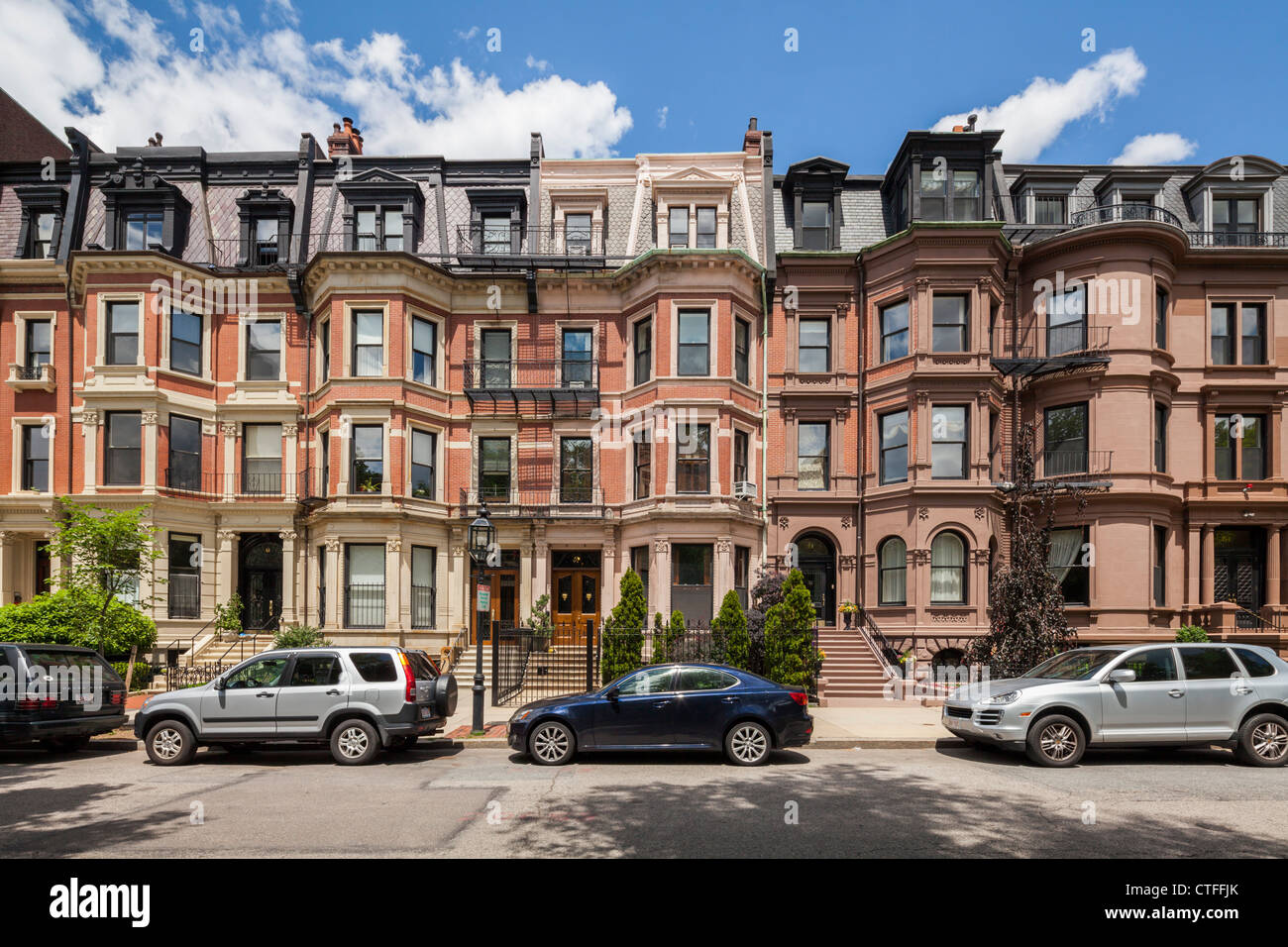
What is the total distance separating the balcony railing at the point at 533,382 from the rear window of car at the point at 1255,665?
53.8 ft

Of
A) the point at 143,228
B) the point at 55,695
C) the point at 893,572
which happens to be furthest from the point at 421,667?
the point at 143,228

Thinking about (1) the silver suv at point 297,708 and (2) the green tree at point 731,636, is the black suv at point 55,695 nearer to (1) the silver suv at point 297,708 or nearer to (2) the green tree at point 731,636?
(1) the silver suv at point 297,708

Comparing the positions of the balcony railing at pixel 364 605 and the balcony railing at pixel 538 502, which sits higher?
the balcony railing at pixel 538 502

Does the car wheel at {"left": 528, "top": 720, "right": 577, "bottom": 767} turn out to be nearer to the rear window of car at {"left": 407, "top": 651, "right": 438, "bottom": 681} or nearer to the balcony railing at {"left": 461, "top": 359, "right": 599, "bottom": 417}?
the rear window of car at {"left": 407, "top": 651, "right": 438, "bottom": 681}

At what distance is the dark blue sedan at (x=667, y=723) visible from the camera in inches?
425

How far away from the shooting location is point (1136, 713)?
35.0ft

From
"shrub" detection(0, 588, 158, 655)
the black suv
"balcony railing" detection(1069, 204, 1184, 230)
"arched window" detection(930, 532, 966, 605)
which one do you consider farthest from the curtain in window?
"shrub" detection(0, 588, 158, 655)

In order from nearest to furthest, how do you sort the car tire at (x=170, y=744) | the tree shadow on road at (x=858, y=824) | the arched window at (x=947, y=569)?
1. the tree shadow on road at (x=858, y=824)
2. the car tire at (x=170, y=744)
3. the arched window at (x=947, y=569)

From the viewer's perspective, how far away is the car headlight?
10.8 meters

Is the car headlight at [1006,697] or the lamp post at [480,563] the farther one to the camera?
the lamp post at [480,563]

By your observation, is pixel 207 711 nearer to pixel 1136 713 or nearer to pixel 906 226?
pixel 1136 713

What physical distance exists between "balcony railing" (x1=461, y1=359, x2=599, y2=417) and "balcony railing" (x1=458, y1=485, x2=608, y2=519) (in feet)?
8.05

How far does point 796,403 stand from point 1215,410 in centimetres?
1260

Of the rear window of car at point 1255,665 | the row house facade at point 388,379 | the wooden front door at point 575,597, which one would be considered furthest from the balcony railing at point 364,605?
the rear window of car at point 1255,665
